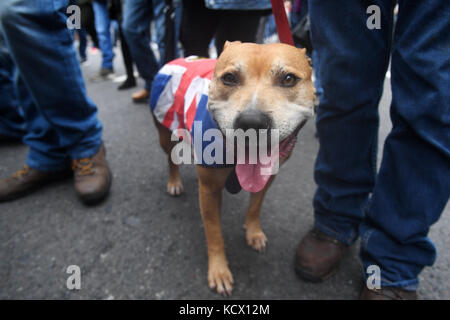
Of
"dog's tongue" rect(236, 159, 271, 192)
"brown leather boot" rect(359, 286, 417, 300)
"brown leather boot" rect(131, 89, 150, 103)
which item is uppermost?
"dog's tongue" rect(236, 159, 271, 192)

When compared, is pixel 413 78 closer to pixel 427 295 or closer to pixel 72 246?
pixel 427 295

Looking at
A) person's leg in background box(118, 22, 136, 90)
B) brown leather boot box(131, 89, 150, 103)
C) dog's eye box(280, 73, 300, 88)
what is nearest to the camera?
dog's eye box(280, 73, 300, 88)

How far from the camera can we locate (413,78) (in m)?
1.10

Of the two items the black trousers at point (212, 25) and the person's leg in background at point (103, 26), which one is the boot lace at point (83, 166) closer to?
the black trousers at point (212, 25)

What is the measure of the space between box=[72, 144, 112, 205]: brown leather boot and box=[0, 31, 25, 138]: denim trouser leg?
1.27 metres

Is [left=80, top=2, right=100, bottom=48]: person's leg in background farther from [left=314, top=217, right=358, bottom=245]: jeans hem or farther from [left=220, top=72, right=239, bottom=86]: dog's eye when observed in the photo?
[left=314, top=217, right=358, bottom=245]: jeans hem

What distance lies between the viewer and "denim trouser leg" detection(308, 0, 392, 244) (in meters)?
1.22

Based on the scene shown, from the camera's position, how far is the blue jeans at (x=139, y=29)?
318 centimetres

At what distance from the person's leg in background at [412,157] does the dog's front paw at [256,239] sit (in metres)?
0.58

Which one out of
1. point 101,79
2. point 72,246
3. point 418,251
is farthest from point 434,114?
point 101,79

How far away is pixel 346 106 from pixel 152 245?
1417 millimetres

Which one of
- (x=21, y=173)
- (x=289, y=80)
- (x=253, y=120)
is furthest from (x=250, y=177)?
(x=21, y=173)

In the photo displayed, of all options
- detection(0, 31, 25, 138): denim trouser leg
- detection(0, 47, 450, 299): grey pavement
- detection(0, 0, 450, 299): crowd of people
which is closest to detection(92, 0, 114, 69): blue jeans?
detection(0, 31, 25, 138): denim trouser leg

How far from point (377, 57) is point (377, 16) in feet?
0.59
